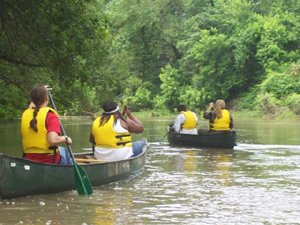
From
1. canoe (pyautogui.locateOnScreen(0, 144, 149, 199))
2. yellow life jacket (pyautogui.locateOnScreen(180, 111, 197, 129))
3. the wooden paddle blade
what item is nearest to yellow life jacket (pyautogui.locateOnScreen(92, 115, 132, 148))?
canoe (pyautogui.locateOnScreen(0, 144, 149, 199))

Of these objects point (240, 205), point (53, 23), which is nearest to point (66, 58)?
point (53, 23)

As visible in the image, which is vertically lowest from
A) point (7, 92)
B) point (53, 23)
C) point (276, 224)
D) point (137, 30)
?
point (276, 224)

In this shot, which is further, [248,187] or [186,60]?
[186,60]

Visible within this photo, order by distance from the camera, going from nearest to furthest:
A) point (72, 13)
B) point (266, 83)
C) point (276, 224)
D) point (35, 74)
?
point (276, 224) < point (72, 13) < point (35, 74) < point (266, 83)

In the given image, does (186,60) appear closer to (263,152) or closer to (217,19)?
(217,19)

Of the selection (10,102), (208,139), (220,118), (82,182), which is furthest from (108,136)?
(10,102)

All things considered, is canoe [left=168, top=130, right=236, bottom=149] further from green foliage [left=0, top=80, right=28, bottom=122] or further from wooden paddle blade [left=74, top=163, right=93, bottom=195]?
wooden paddle blade [left=74, top=163, right=93, bottom=195]

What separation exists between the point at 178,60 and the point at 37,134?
43365 mm

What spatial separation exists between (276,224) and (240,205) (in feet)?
3.63

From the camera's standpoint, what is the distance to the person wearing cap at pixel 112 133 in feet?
31.1

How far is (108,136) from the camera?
31.2ft

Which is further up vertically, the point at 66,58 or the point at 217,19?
the point at 217,19

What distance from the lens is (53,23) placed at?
46.9ft

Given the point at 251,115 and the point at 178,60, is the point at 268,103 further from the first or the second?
the point at 178,60
